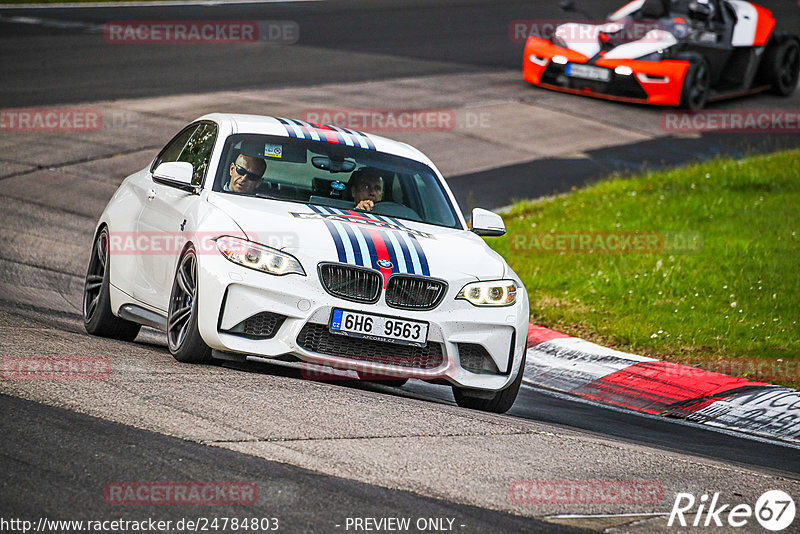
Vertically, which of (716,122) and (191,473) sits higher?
(191,473)

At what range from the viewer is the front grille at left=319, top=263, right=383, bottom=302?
21.9 feet

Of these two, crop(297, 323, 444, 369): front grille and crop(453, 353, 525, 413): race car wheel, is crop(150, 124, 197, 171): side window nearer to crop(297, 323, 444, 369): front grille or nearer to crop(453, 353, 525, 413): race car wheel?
crop(297, 323, 444, 369): front grille

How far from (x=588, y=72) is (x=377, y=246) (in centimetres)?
1358

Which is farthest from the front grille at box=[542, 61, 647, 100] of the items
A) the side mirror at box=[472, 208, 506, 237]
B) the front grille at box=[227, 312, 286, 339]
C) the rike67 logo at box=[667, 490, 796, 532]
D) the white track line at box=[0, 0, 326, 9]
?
the rike67 logo at box=[667, 490, 796, 532]

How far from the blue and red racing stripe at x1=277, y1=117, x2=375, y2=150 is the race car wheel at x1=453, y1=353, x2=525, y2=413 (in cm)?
187

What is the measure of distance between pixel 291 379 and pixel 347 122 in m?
11.2

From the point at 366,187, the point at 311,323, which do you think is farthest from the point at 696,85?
the point at 311,323

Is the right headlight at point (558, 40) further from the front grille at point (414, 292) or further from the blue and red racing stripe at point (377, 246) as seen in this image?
the front grille at point (414, 292)

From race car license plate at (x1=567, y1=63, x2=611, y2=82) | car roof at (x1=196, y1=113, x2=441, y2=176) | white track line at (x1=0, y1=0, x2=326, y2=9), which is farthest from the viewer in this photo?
white track line at (x1=0, y1=0, x2=326, y2=9)

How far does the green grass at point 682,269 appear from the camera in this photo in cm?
981

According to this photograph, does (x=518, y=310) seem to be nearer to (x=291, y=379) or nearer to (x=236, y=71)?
(x=291, y=379)

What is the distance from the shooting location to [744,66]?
2056 cm

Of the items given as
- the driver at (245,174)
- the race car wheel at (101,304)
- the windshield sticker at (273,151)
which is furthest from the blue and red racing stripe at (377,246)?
the race car wheel at (101,304)

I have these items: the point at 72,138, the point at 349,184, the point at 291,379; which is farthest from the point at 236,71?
the point at 291,379
